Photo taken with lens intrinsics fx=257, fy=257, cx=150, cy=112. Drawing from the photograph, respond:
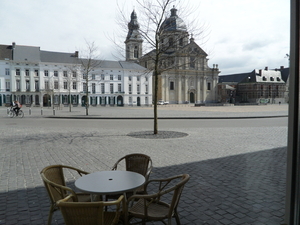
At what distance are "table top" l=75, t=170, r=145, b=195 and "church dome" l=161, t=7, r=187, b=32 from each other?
9445 mm

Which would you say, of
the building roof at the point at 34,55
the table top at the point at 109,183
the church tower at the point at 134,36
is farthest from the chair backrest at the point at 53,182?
the building roof at the point at 34,55

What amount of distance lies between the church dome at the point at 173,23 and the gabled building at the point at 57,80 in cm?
4251

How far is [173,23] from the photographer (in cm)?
1190

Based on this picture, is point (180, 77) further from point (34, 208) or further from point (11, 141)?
point (34, 208)

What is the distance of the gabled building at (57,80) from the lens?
189 feet

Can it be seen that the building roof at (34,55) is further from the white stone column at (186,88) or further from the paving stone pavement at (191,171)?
the paving stone pavement at (191,171)

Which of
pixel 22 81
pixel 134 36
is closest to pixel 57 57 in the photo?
pixel 22 81

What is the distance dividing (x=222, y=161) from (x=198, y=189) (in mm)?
2424

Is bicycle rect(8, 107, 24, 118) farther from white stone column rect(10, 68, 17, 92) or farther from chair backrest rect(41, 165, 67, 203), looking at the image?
white stone column rect(10, 68, 17, 92)

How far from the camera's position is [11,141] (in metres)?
10.2

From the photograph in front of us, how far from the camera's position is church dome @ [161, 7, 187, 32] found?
38.2ft

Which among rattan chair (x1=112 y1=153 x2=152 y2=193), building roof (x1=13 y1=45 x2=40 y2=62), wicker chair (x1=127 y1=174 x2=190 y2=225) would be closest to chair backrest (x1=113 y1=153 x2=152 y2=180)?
→ rattan chair (x1=112 y1=153 x2=152 y2=193)

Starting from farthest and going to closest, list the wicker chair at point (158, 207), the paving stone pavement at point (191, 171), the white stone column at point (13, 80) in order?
the white stone column at point (13, 80) → the paving stone pavement at point (191, 171) → the wicker chair at point (158, 207)

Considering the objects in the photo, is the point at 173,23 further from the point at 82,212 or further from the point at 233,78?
the point at 233,78
